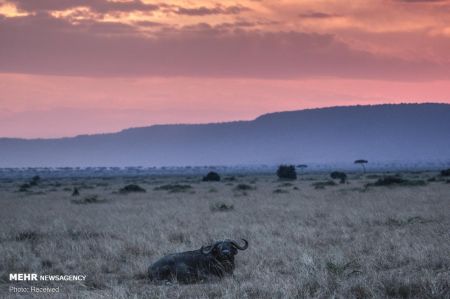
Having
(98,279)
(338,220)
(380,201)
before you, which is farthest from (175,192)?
(98,279)

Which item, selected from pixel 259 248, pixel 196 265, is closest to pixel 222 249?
pixel 196 265

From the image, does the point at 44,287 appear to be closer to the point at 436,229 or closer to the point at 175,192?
the point at 436,229

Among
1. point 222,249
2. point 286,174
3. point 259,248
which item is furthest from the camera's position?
point 286,174

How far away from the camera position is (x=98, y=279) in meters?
11.7

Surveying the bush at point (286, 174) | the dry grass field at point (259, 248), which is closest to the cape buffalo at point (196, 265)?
the dry grass field at point (259, 248)

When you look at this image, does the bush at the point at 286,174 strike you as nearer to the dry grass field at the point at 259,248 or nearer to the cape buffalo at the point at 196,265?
the dry grass field at the point at 259,248

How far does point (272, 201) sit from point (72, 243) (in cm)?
1623

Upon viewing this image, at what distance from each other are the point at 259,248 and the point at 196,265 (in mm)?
3389

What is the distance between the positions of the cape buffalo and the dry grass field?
12.0 inches

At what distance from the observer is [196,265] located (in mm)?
11828

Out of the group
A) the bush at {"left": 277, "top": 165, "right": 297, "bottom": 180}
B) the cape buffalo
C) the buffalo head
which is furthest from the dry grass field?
the bush at {"left": 277, "top": 165, "right": 297, "bottom": 180}

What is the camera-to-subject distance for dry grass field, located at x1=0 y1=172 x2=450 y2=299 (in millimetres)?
9953

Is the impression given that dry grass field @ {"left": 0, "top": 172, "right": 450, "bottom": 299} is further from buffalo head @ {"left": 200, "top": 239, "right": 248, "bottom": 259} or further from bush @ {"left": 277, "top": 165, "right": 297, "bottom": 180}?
bush @ {"left": 277, "top": 165, "right": 297, "bottom": 180}

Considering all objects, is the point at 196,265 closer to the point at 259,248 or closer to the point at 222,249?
the point at 222,249
